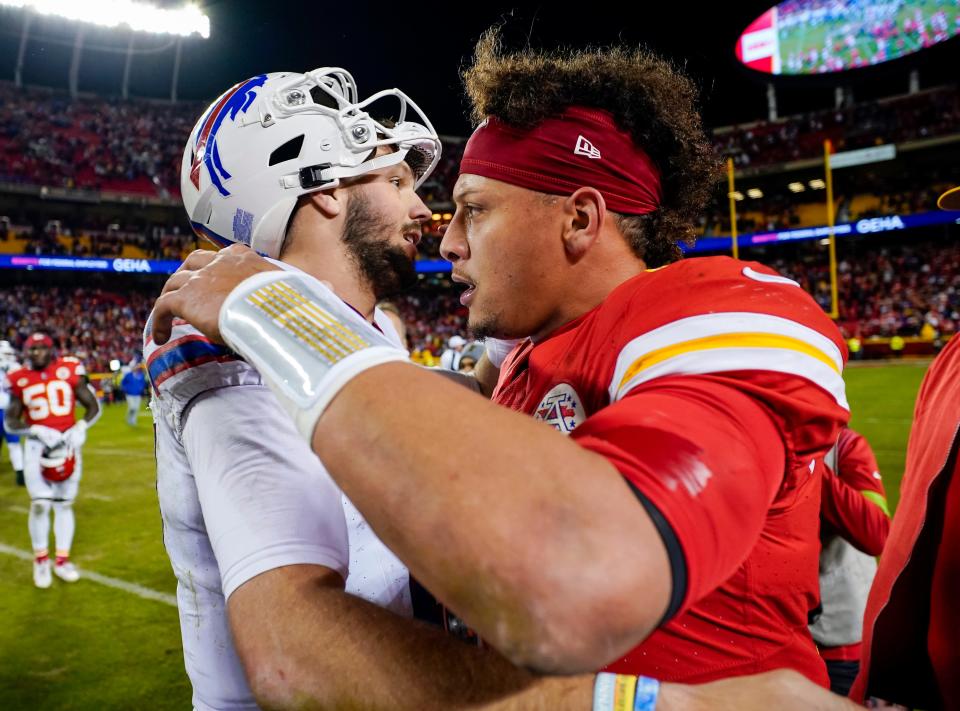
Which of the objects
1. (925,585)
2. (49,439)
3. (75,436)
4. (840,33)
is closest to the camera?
(925,585)

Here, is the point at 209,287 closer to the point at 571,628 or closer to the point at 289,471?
the point at 289,471

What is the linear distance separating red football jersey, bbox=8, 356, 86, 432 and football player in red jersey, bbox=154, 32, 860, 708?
7.60 meters

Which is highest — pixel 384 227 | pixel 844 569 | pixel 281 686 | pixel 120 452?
pixel 384 227

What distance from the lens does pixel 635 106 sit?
182cm

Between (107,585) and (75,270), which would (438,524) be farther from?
(75,270)

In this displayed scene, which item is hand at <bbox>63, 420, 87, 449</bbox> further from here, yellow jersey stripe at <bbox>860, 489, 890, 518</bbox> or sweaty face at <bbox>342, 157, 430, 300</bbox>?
yellow jersey stripe at <bbox>860, 489, 890, 518</bbox>

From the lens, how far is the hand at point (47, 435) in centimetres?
738

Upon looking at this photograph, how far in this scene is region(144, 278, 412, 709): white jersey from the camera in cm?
122

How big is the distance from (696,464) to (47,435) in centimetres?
832

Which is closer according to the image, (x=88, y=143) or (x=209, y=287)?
(x=209, y=287)

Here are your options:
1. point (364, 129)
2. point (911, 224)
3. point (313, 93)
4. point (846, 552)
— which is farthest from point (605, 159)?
point (911, 224)

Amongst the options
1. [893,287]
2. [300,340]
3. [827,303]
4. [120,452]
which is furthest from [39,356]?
[893,287]

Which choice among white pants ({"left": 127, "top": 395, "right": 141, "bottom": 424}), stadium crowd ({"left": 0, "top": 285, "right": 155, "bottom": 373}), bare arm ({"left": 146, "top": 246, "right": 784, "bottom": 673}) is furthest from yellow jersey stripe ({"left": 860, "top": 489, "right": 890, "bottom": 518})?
stadium crowd ({"left": 0, "top": 285, "right": 155, "bottom": 373})

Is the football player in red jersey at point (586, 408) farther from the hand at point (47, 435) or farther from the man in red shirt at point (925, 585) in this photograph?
the hand at point (47, 435)
